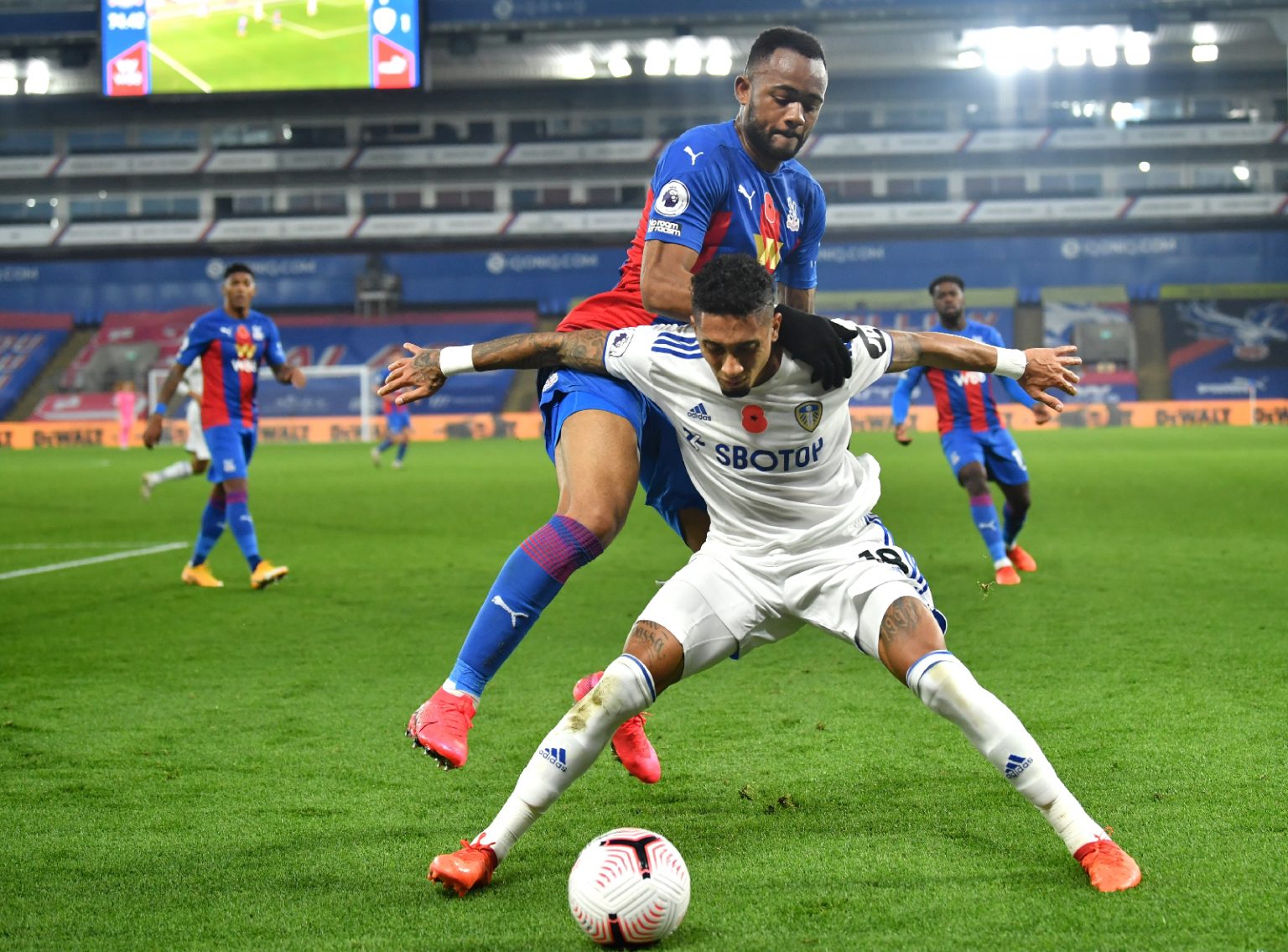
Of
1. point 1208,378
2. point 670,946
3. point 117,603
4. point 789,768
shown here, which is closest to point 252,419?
point 117,603

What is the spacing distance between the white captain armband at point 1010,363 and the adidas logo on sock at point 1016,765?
1121 mm

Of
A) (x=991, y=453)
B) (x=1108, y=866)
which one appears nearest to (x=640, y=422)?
(x=1108, y=866)

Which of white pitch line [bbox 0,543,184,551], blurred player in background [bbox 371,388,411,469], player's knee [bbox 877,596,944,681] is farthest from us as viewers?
blurred player in background [bbox 371,388,411,469]

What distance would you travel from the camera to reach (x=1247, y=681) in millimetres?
5746

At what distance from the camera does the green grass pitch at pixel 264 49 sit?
1341 inches

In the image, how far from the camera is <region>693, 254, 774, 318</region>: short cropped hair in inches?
132

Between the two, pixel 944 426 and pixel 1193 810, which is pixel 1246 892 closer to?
pixel 1193 810

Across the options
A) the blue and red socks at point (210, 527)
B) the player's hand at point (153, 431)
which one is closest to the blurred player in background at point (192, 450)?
the player's hand at point (153, 431)

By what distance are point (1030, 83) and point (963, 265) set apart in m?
7.04

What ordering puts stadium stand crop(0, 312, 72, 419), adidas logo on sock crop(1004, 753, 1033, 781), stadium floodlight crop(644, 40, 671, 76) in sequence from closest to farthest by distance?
adidas logo on sock crop(1004, 753, 1033, 781)
stadium stand crop(0, 312, 72, 419)
stadium floodlight crop(644, 40, 671, 76)

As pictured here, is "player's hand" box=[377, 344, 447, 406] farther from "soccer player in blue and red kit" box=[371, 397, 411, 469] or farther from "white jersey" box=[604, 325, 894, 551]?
"soccer player in blue and red kit" box=[371, 397, 411, 469]

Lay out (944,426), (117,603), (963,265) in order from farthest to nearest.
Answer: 1. (963,265)
2. (944,426)
3. (117,603)

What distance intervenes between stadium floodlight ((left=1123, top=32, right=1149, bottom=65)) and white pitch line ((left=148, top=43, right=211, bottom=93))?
30447 millimetres

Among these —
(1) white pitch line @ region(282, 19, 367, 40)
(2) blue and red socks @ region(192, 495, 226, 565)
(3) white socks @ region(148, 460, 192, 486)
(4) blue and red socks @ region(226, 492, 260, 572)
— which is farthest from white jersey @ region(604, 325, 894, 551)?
(1) white pitch line @ region(282, 19, 367, 40)
